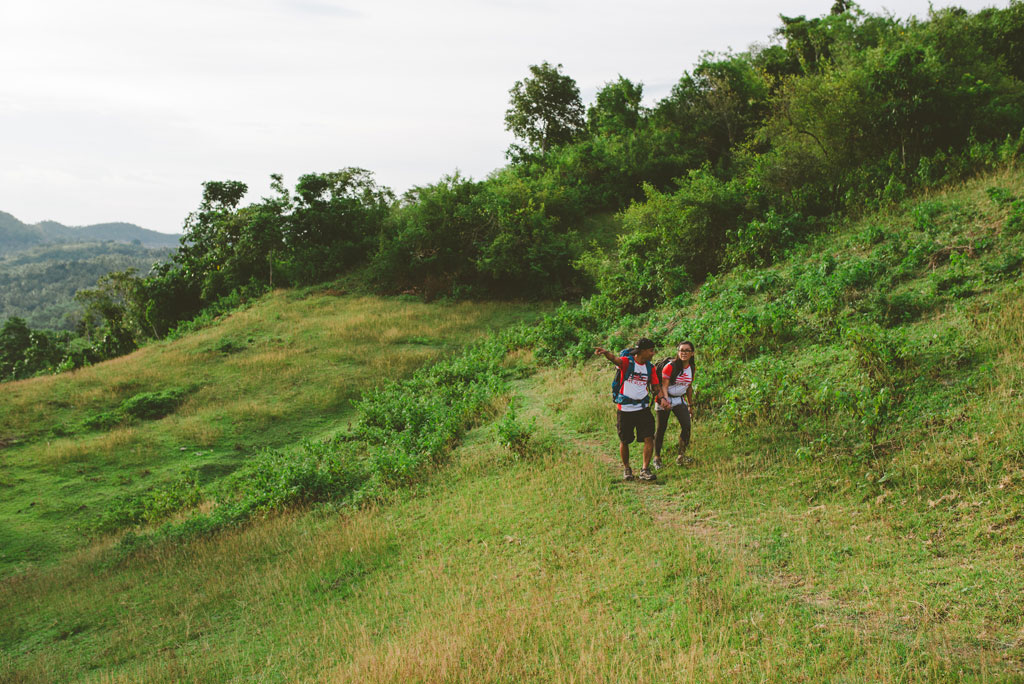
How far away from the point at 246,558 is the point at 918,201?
→ 17.2 m

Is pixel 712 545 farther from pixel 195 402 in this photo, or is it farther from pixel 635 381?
pixel 195 402

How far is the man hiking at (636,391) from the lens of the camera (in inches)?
326

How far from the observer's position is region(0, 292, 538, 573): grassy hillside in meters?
13.7

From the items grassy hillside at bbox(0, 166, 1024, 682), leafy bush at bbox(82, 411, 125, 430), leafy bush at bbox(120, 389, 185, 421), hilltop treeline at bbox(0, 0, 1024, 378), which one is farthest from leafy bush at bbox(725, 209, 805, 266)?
leafy bush at bbox(82, 411, 125, 430)

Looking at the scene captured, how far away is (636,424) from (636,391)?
556mm

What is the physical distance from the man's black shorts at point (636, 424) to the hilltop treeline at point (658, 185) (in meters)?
9.87

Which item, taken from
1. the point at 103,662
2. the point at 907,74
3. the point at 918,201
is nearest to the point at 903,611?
the point at 103,662

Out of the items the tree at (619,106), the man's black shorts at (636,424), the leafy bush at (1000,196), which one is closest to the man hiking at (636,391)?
the man's black shorts at (636,424)

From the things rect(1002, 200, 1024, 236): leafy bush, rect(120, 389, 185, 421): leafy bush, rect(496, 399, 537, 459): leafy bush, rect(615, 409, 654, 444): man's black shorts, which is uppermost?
rect(1002, 200, 1024, 236): leafy bush

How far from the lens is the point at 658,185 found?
118 feet

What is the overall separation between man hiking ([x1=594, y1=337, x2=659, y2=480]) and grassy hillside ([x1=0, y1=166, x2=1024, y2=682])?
0.74 m

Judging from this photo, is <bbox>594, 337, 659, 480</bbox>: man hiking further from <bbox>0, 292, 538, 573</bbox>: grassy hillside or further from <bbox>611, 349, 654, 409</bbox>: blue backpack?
<bbox>0, 292, 538, 573</bbox>: grassy hillside

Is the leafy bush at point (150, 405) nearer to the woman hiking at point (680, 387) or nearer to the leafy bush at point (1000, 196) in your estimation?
the woman hiking at point (680, 387)

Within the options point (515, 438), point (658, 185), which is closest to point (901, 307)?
point (515, 438)
